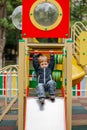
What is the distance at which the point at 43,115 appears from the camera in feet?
20.9

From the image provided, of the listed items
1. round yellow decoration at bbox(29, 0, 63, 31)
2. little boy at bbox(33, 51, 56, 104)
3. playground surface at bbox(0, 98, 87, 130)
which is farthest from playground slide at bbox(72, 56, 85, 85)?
round yellow decoration at bbox(29, 0, 63, 31)

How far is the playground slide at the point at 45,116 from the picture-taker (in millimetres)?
6309

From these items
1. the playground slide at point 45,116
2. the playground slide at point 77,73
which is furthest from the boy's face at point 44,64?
the playground slide at point 77,73

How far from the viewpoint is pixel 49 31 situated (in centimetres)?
673

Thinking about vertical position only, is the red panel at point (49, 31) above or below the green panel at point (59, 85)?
above

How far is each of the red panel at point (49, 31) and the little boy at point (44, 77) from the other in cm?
36

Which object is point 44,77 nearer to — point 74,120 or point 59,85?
point 59,85

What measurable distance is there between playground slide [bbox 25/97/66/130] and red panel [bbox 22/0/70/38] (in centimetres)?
121

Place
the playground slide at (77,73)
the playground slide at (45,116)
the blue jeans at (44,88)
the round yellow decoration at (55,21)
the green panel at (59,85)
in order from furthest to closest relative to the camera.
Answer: the playground slide at (77,73) < the green panel at (59,85) < the round yellow decoration at (55,21) < the blue jeans at (44,88) < the playground slide at (45,116)

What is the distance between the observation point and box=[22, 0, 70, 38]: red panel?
22.1 ft

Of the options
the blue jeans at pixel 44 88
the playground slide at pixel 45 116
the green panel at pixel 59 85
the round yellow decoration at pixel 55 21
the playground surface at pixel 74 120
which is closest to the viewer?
the playground slide at pixel 45 116

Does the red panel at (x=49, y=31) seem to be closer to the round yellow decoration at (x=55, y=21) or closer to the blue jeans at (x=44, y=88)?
the round yellow decoration at (x=55, y=21)

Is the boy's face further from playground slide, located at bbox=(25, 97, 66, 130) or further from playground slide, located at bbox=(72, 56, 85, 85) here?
playground slide, located at bbox=(72, 56, 85, 85)

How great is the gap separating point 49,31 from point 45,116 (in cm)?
152
